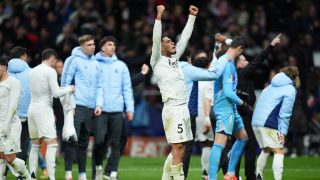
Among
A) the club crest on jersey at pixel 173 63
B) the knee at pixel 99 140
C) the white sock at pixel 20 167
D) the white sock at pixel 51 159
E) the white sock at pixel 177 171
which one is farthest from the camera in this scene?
the knee at pixel 99 140

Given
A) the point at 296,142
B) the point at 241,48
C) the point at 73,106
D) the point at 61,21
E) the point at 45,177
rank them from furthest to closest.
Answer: the point at 61,21 < the point at 296,142 < the point at 45,177 < the point at 73,106 < the point at 241,48

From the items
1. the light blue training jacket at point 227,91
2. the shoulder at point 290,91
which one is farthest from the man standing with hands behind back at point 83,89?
the shoulder at point 290,91

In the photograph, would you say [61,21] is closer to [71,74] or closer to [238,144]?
[71,74]

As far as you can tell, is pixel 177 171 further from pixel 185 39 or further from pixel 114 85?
pixel 114 85

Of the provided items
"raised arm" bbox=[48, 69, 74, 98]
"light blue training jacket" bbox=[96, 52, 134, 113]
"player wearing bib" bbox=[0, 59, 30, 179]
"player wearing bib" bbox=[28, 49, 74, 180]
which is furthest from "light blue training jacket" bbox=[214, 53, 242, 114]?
"player wearing bib" bbox=[0, 59, 30, 179]

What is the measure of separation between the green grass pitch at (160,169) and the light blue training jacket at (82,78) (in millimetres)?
2100

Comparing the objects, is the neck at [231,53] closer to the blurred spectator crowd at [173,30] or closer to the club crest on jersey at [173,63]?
the club crest on jersey at [173,63]

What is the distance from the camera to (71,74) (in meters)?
18.3

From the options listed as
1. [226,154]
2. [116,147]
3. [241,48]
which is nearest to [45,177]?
[116,147]

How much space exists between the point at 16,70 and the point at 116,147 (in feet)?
7.78

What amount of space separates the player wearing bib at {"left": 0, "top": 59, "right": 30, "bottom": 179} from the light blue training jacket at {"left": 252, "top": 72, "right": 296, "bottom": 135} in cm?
430

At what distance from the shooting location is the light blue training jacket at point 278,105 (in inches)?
683

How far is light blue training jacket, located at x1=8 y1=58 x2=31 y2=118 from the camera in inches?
722

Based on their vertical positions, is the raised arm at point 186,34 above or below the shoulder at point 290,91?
above
